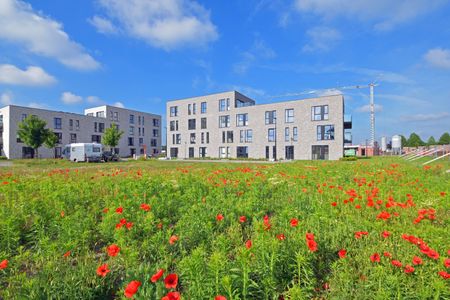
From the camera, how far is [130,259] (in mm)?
2350

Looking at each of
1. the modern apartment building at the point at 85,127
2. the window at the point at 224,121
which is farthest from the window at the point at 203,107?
the modern apartment building at the point at 85,127

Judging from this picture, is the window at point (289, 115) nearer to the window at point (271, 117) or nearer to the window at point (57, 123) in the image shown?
the window at point (271, 117)

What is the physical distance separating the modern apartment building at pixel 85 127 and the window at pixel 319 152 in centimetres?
3937

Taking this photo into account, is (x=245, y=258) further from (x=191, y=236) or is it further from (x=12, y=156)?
(x=12, y=156)

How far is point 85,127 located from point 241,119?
139ft

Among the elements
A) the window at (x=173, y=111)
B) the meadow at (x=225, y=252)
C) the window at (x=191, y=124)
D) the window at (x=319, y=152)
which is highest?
the window at (x=173, y=111)

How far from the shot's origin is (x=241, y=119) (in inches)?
1826

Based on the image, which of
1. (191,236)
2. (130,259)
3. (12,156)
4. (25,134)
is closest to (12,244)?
(130,259)

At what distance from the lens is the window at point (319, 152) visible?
3796 cm

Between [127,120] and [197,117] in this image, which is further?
[127,120]

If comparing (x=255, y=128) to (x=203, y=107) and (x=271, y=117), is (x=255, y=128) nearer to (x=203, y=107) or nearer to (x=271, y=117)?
(x=271, y=117)

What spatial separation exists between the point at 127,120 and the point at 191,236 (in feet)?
236

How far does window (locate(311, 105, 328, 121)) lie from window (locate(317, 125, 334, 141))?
164cm

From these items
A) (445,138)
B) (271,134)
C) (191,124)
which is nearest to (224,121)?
(191,124)
